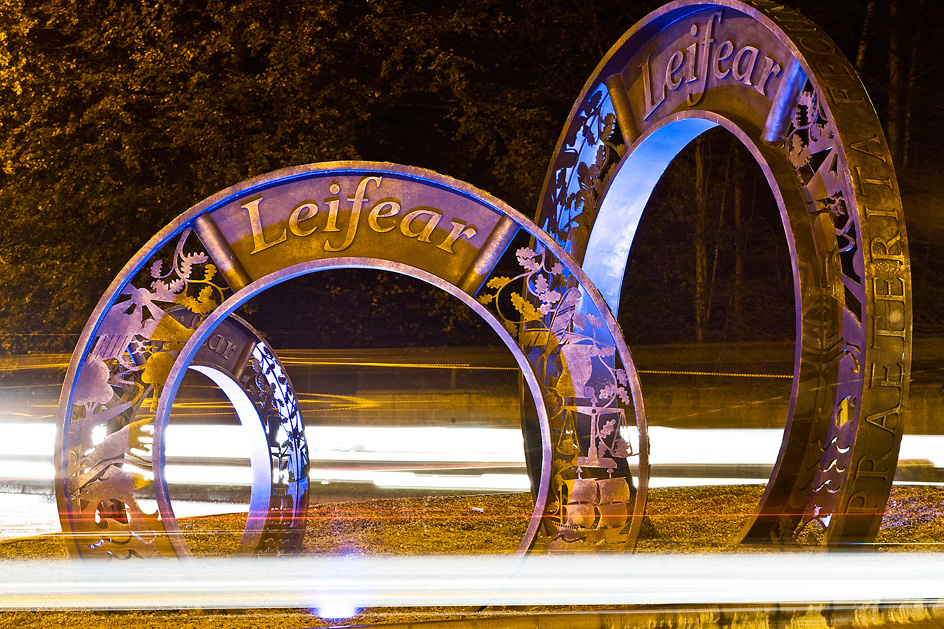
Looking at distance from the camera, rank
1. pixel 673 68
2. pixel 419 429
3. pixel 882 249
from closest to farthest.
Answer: pixel 882 249 → pixel 673 68 → pixel 419 429

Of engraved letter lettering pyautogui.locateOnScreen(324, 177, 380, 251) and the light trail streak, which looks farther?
engraved letter lettering pyautogui.locateOnScreen(324, 177, 380, 251)

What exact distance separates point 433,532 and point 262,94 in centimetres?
1109

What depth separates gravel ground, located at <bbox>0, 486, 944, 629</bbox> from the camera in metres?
5.42

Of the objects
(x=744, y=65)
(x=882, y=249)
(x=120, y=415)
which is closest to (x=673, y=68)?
(x=744, y=65)

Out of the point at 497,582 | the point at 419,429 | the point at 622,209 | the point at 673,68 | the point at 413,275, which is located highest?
the point at 673,68

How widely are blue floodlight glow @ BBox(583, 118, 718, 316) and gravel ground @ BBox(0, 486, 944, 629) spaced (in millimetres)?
2046

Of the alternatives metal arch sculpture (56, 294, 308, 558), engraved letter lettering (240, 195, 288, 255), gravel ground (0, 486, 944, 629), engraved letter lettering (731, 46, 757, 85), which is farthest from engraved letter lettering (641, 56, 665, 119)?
metal arch sculpture (56, 294, 308, 558)

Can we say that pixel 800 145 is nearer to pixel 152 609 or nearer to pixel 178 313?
pixel 178 313

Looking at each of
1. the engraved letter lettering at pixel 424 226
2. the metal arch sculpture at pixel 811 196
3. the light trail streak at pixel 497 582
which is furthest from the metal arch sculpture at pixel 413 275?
the metal arch sculpture at pixel 811 196

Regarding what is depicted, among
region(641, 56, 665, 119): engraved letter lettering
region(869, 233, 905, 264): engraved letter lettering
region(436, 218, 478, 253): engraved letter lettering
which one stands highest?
region(641, 56, 665, 119): engraved letter lettering

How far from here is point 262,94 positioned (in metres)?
16.8

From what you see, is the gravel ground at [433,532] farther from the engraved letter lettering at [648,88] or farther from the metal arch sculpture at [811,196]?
the engraved letter lettering at [648,88]

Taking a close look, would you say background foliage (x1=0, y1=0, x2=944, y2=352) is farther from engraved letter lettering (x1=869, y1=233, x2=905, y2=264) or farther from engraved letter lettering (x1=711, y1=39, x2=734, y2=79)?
engraved letter lettering (x1=869, y1=233, x2=905, y2=264)

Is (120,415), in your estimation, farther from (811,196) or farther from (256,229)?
(811,196)
